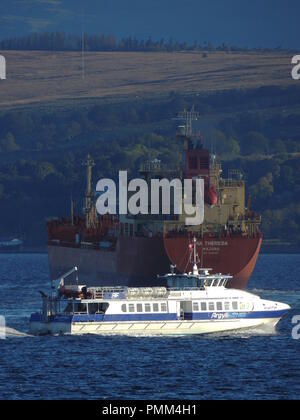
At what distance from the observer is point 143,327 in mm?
98688

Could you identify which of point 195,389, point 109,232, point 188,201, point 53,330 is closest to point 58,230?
point 109,232

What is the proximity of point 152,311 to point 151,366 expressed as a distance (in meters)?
11.4

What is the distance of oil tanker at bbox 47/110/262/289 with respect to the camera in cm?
13362

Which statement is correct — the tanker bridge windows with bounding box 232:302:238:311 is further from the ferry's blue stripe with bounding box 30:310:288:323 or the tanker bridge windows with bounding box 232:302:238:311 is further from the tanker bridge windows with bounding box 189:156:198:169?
the tanker bridge windows with bounding box 189:156:198:169

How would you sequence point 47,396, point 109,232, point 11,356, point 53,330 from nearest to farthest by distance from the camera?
point 47,396 → point 11,356 → point 53,330 → point 109,232

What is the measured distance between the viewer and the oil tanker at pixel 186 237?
134m

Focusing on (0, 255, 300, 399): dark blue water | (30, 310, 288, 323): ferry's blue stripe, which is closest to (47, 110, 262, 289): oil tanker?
(0, 255, 300, 399): dark blue water

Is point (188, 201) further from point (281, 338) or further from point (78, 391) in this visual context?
point (78, 391)

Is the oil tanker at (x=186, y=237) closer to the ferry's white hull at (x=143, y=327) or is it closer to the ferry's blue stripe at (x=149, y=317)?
the ferry's white hull at (x=143, y=327)

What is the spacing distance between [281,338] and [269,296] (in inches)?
1186

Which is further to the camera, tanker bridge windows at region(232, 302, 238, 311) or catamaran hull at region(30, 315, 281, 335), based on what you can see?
tanker bridge windows at region(232, 302, 238, 311)

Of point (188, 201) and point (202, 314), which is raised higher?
point (188, 201)

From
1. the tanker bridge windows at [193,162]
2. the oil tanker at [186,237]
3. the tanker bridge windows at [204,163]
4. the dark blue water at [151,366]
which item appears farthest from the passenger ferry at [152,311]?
the tanker bridge windows at [204,163]

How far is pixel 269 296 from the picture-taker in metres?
130
